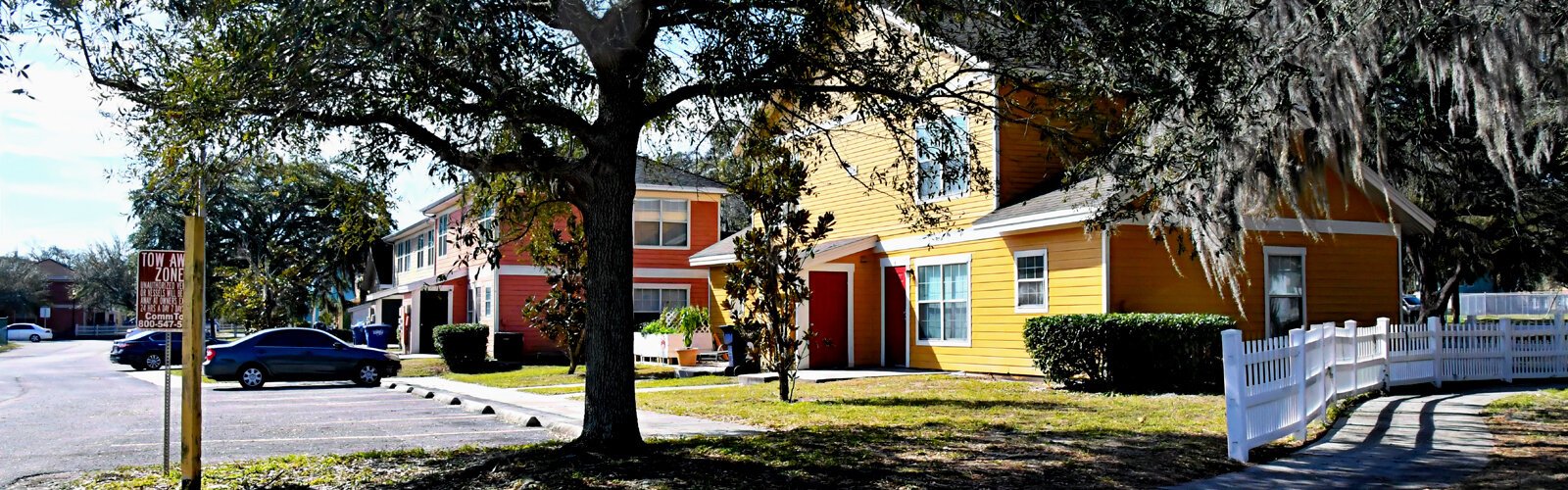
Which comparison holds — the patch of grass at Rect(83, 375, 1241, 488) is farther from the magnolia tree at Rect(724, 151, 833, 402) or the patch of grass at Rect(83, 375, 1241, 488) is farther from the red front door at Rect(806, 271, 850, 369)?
the red front door at Rect(806, 271, 850, 369)

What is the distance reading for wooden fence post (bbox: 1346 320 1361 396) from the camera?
14984 millimetres

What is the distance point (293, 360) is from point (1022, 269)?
13997 mm

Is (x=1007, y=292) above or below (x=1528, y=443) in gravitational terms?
above

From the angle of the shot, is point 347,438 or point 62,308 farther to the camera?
point 62,308

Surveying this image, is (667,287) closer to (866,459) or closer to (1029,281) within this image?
(1029,281)

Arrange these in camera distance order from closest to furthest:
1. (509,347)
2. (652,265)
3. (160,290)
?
(160,290) < (509,347) < (652,265)

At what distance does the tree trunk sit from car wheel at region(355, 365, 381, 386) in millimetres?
14954

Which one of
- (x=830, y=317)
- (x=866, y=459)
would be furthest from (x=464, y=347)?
(x=866, y=459)

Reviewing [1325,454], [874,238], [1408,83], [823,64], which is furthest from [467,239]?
[1408,83]

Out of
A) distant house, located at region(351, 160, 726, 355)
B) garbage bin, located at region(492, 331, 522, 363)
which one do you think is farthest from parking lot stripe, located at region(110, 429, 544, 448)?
garbage bin, located at region(492, 331, 522, 363)

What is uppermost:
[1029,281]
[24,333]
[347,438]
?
[1029,281]

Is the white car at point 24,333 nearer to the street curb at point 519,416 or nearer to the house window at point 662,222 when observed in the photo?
the house window at point 662,222

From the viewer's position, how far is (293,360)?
22.9m

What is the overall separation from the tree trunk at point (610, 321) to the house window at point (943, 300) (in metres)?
11.4
